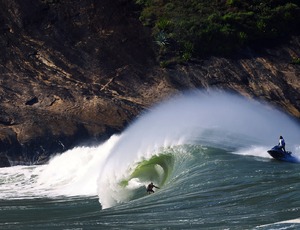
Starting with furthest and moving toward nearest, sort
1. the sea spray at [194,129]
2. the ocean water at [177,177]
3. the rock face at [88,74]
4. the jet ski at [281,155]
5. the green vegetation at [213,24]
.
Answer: the green vegetation at [213,24] < the rock face at [88,74] < the jet ski at [281,155] < the sea spray at [194,129] < the ocean water at [177,177]

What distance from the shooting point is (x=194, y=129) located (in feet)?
117

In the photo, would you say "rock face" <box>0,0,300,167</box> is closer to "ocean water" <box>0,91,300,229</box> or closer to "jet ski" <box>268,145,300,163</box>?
"ocean water" <box>0,91,300,229</box>

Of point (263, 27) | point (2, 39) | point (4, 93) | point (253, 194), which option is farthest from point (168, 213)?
point (263, 27)

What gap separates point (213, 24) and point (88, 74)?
33.1 feet

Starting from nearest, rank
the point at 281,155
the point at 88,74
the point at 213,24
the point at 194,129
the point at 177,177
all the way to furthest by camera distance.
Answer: the point at 177,177, the point at 281,155, the point at 194,129, the point at 88,74, the point at 213,24

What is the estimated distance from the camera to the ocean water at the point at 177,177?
62.4 feet

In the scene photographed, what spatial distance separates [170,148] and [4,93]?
52.2 ft

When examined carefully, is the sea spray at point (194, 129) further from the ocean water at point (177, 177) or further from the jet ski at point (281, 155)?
the jet ski at point (281, 155)

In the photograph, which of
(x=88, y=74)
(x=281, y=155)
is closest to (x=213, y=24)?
(x=88, y=74)

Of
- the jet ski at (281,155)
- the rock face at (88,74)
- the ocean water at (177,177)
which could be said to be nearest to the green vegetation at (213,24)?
the rock face at (88,74)

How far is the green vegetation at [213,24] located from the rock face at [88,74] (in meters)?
0.94

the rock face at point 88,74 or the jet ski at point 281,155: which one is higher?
the rock face at point 88,74

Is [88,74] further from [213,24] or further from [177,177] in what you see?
[177,177]

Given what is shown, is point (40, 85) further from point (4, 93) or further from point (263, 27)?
point (263, 27)
